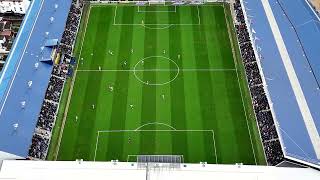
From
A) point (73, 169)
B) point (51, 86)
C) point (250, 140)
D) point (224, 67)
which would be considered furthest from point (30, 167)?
point (224, 67)

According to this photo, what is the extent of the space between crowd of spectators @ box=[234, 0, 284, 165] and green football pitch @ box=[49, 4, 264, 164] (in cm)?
94

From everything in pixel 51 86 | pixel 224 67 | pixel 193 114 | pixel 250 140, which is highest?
pixel 224 67

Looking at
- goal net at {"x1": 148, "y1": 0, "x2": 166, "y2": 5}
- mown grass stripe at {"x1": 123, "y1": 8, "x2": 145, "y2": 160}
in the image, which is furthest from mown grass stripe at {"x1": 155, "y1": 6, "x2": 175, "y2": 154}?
goal net at {"x1": 148, "y1": 0, "x2": 166, "y2": 5}

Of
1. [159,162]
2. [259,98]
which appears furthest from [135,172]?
[259,98]

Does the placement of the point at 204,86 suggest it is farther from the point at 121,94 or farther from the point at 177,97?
the point at 121,94

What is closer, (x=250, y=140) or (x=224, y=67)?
(x=250, y=140)

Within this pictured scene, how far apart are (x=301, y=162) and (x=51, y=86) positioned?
84.0ft

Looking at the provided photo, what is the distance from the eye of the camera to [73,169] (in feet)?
123

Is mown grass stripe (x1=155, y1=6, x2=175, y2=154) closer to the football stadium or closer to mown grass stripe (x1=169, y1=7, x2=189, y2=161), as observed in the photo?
the football stadium

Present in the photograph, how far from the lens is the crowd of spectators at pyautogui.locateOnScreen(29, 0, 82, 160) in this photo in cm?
4312

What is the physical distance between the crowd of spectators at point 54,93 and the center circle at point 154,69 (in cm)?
797

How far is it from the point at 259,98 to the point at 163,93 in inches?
382

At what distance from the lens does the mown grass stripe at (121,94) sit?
143 feet

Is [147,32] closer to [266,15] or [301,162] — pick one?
Result: [266,15]
